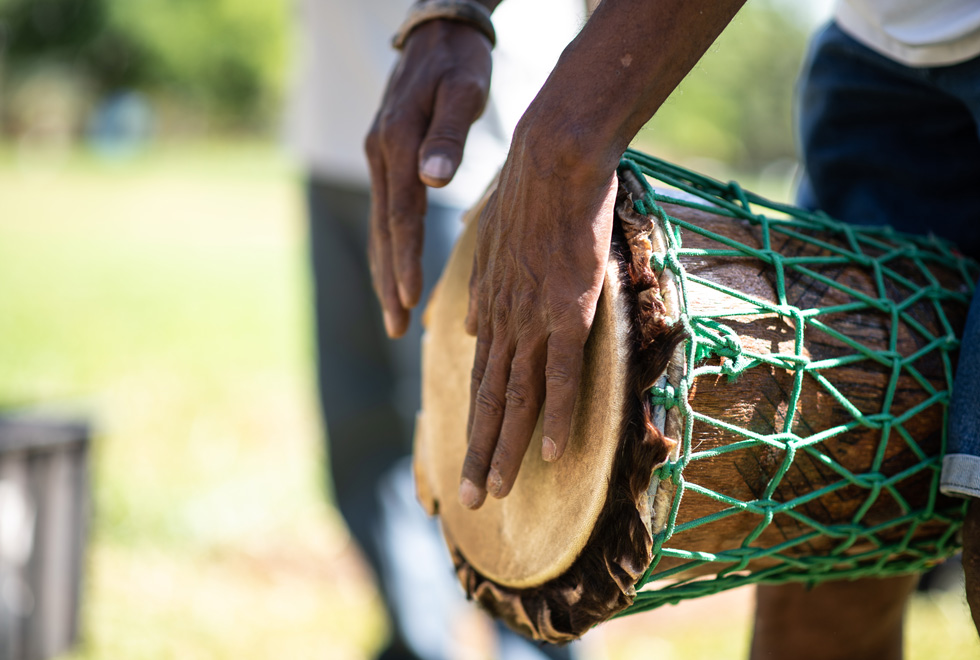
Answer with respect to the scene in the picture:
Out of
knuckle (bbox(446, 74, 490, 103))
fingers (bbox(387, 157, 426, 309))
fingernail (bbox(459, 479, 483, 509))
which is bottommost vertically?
fingernail (bbox(459, 479, 483, 509))

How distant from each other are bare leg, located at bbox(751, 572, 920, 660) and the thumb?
0.84 m

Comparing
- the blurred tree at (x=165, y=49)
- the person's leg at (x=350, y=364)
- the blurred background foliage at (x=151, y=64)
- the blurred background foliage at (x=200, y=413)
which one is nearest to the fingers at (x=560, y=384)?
the blurred background foliage at (x=200, y=413)

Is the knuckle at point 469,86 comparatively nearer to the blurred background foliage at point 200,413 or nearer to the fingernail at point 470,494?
the blurred background foliage at point 200,413

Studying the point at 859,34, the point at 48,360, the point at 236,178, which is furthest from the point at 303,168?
the point at 236,178

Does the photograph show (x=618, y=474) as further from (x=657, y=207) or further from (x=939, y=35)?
(x=939, y=35)

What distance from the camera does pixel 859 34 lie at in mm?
1197

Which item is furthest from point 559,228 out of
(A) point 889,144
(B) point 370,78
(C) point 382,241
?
(B) point 370,78

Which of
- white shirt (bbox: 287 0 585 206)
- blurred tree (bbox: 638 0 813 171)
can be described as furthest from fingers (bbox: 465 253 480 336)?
blurred tree (bbox: 638 0 813 171)

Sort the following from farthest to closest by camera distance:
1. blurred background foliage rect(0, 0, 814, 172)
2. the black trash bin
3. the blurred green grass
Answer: blurred background foliage rect(0, 0, 814, 172)
the blurred green grass
the black trash bin

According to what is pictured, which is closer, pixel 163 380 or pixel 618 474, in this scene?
pixel 618 474

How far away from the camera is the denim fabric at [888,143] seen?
1.22 metres

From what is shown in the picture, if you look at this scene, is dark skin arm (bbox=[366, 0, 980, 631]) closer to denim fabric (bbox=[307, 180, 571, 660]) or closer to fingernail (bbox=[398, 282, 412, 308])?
fingernail (bbox=[398, 282, 412, 308])

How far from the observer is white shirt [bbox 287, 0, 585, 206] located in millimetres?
2000

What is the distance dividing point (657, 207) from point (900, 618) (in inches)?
33.4
